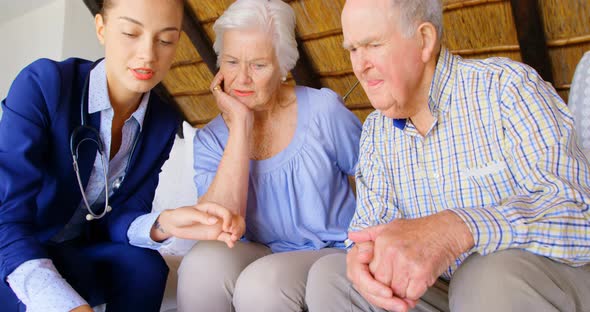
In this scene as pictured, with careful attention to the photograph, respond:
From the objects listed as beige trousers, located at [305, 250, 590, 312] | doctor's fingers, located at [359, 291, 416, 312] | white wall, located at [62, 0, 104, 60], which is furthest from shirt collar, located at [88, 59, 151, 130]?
white wall, located at [62, 0, 104, 60]

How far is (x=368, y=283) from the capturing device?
110cm

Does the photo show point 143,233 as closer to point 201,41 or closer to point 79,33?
point 201,41

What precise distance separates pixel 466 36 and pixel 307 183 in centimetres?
196

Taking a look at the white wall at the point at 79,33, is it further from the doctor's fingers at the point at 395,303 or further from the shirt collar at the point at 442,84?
the doctor's fingers at the point at 395,303

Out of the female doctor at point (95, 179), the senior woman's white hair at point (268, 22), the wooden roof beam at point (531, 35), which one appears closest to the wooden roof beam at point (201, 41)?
the wooden roof beam at point (531, 35)

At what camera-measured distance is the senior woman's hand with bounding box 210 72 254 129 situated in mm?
1752

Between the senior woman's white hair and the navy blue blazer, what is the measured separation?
38 centimetres

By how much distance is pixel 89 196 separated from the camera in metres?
1.59

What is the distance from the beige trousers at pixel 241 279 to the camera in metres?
1.44

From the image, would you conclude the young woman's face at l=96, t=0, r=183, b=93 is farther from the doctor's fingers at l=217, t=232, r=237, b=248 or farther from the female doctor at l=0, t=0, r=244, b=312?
the doctor's fingers at l=217, t=232, r=237, b=248

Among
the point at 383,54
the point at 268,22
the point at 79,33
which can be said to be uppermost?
the point at 79,33

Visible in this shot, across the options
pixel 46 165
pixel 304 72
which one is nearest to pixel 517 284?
pixel 46 165

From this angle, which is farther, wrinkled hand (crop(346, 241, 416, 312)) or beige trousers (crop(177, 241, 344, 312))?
beige trousers (crop(177, 241, 344, 312))

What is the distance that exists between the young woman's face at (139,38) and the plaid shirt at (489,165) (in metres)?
0.60
